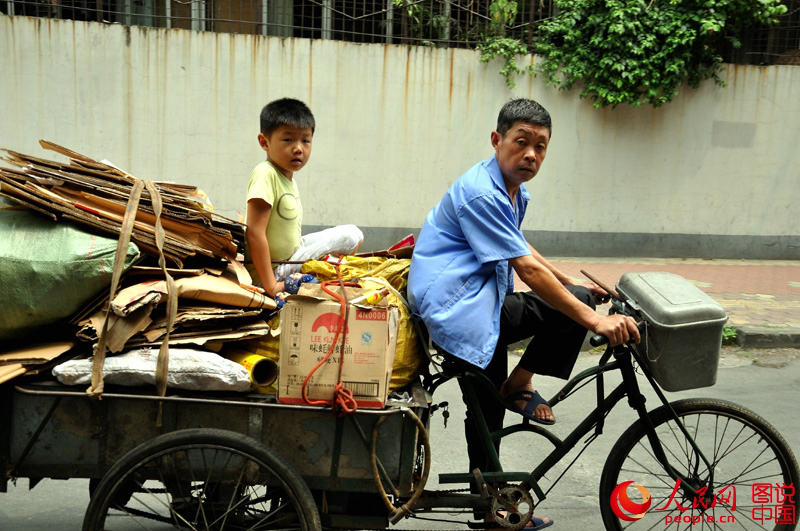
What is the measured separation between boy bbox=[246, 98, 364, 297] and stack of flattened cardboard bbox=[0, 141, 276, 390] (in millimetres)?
391

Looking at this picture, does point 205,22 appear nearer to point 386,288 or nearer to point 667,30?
point 667,30

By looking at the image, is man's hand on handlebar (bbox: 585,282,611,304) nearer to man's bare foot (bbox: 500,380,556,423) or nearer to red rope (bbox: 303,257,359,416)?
man's bare foot (bbox: 500,380,556,423)

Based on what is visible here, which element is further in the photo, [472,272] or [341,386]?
[472,272]

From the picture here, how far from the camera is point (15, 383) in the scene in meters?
2.23

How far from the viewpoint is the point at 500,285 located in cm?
259

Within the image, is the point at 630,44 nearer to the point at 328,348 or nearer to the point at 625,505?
the point at 625,505

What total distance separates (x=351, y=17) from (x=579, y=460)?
7.02 metres

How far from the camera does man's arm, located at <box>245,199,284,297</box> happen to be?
2.85m

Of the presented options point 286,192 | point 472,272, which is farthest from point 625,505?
point 286,192

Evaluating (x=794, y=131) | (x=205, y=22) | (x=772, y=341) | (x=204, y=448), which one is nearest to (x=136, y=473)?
(x=204, y=448)

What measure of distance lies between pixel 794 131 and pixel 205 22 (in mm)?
7806

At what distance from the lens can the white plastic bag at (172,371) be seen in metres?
2.22

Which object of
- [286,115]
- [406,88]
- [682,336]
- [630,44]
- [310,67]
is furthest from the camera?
[406,88]

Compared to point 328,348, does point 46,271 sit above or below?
above
